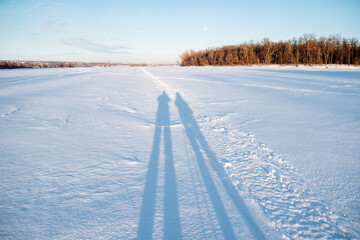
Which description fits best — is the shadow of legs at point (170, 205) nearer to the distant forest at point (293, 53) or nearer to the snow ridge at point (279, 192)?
the snow ridge at point (279, 192)

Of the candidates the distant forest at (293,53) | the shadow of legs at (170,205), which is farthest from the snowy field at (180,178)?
the distant forest at (293,53)

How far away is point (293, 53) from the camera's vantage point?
22.8 metres

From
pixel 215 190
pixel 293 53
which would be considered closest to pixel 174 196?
pixel 215 190

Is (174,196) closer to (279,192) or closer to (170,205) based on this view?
(170,205)

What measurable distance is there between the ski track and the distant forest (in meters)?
23.4

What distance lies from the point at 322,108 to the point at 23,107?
801 cm

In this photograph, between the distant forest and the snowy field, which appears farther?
the distant forest

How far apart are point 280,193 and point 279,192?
15 millimetres

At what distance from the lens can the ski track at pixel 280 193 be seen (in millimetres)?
1486

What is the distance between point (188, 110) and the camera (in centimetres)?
513

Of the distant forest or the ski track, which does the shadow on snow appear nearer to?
the ski track

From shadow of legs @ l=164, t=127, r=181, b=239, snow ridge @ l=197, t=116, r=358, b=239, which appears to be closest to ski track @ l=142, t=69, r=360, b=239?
snow ridge @ l=197, t=116, r=358, b=239

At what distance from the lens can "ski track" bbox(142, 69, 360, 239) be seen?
1.49 meters

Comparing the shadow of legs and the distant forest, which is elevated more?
the distant forest
